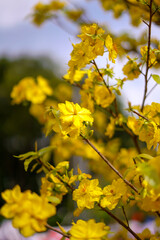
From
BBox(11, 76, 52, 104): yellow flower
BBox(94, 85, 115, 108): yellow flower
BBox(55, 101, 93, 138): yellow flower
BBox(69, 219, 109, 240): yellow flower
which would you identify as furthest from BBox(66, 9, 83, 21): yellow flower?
BBox(69, 219, 109, 240): yellow flower

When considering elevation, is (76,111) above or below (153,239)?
above

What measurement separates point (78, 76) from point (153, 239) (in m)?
0.53

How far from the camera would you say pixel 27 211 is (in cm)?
41

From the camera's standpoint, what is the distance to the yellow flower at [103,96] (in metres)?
0.84

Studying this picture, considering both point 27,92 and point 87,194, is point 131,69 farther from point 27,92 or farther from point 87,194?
point 27,92

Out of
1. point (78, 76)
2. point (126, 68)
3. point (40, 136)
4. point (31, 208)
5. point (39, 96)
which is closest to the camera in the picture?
point (31, 208)

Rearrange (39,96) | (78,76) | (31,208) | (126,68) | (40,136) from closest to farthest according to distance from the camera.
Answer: (31,208)
(126,68)
(78,76)
(39,96)
(40,136)

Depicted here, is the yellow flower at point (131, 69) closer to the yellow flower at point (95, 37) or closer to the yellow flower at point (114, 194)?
the yellow flower at point (95, 37)

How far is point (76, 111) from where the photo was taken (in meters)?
0.57

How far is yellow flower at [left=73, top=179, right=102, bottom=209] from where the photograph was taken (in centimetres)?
56

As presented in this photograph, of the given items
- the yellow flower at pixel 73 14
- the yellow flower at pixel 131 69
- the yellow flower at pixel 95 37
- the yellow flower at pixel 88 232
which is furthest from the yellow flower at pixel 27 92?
the yellow flower at pixel 88 232

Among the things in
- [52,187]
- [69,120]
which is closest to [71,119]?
[69,120]

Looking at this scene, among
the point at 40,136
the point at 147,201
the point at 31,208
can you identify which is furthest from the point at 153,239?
the point at 40,136

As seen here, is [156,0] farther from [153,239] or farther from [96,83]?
[153,239]
